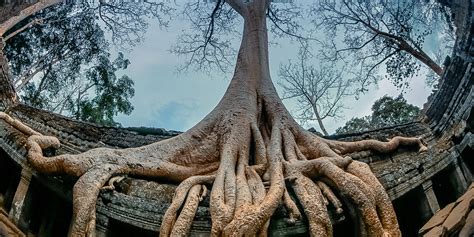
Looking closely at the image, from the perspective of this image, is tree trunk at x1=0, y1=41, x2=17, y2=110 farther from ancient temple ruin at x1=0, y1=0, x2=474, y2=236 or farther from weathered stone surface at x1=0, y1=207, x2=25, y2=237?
weathered stone surface at x1=0, y1=207, x2=25, y2=237

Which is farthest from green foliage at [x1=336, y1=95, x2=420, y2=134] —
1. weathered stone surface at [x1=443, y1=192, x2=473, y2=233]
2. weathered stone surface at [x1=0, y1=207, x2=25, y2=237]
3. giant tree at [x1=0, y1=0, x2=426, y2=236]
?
weathered stone surface at [x1=0, y1=207, x2=25, y2=237]

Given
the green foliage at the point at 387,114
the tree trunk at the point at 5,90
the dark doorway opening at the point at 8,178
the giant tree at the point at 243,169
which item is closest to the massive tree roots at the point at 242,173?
the giant tree at the point at 243,169

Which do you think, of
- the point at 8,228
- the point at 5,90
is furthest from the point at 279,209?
the point at 5,90

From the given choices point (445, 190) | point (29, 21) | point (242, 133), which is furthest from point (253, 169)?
point (29, 21)

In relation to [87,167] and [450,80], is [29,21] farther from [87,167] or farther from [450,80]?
[450,80]

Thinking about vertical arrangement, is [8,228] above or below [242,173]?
below

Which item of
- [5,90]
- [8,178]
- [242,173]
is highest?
[5,90]

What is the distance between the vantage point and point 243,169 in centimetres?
457

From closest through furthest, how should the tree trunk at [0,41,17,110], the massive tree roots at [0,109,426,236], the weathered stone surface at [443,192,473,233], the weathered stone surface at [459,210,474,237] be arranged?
1. the weathered stone surface at [459,210,474,237]
2. the weathered stone surface at [443,192,473,233]
3. the massive tree roots at [0,109,426,236]
4. the tree trunk at [0,41,17,110]

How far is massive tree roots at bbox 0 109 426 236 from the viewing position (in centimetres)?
370

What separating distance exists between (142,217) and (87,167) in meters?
0.67

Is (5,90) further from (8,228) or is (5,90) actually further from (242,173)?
(242,173)

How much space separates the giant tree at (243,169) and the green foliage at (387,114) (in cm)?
659

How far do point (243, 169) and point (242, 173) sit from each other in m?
0.10
